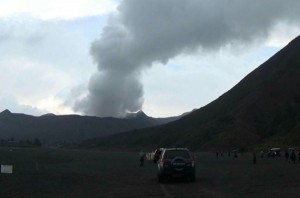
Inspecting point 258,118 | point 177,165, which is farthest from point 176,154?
point 258,118

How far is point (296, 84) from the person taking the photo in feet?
559

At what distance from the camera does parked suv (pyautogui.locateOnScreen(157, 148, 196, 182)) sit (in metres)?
29.4

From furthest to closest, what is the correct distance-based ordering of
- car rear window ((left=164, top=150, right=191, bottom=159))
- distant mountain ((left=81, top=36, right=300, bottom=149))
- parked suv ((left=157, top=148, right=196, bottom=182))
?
1. distant mountain ((left=81, top=36, right=300, bottom=149))
2. car rear window ((left=164, top=150, right=191, bottom=159))
3. parked suv ((left=157, top=148, right=196, bottom=182))

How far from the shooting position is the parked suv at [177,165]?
29.4m

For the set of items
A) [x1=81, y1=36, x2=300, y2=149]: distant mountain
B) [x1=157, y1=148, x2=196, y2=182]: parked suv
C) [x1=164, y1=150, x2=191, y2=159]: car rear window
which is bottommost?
[x1=157, y1=148, x2=196, y2=182]: parked suv

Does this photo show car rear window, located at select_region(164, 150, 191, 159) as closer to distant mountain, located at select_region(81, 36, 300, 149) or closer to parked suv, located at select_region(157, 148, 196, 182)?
parked suv, located at select_region(157, 148, 196, 182)

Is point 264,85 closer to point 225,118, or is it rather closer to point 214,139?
point 225,118

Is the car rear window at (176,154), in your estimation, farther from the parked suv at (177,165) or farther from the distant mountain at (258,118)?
the distant mountain at (258,118)

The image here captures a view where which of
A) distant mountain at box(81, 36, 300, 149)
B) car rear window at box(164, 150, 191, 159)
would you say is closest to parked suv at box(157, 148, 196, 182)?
car rear window at box(164, 150, 191, 159)

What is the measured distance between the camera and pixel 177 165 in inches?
1159

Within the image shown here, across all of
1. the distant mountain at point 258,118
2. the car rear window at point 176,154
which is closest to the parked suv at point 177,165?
the car rear window at point 176,154

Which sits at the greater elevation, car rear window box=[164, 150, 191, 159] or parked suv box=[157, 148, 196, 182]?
car rear window box=[164, 150, 191, 159]

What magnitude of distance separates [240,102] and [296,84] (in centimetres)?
2116

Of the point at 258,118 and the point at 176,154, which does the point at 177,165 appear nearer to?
the point at 176,154
